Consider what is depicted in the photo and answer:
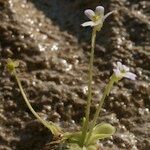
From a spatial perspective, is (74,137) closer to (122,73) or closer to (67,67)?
(122,73)

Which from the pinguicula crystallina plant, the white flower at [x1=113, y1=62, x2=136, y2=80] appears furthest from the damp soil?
the white flower at [x1=113, y1=62, x2=136, y2=80]

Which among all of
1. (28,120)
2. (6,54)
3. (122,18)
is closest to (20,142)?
(28,120)

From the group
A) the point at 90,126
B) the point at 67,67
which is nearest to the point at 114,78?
the point at 90,126

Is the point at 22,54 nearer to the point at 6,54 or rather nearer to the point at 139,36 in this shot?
the point at 6,54

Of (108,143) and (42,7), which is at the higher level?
(42,7)

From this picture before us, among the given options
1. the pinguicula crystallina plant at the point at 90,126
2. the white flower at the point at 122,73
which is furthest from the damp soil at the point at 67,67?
the white flower at the point at 122,73
